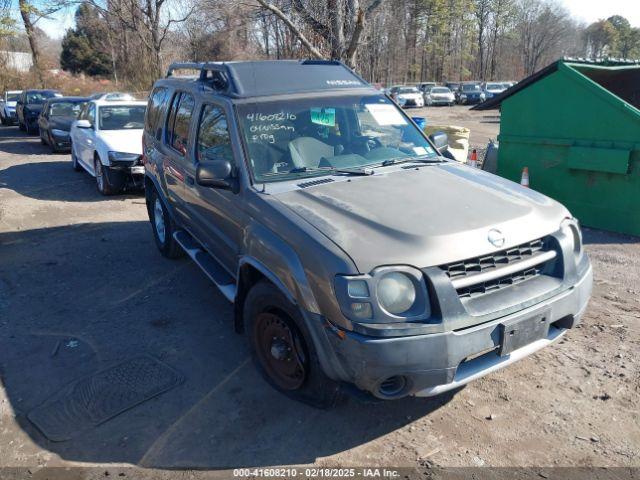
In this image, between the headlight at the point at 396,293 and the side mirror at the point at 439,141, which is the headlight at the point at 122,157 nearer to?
the side mirror at the point at 439,141

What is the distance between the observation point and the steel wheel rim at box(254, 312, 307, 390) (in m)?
3.34

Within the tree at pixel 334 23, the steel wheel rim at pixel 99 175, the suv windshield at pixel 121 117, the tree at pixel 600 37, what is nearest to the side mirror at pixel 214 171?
the steel wheel rim at pixel 99 175

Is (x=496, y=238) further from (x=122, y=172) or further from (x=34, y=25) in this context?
(x=34, y=25)

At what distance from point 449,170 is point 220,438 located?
2.47 metres

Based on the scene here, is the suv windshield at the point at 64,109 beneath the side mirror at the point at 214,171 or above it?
above

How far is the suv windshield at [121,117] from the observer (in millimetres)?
10766

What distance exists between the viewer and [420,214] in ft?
10.6

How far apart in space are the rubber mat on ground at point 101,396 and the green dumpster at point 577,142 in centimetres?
573

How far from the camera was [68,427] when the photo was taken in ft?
11.3

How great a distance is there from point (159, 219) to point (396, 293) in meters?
4.54

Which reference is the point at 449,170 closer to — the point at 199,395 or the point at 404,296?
the point at 404,296

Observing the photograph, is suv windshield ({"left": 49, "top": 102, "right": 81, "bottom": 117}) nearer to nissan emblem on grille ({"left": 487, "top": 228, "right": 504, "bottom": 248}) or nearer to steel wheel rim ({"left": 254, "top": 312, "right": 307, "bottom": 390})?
steel wheel rim ({"left": 254, "top": 312, "right": 307, "bottom": 390})

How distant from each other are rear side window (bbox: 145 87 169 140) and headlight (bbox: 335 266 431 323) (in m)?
3.96

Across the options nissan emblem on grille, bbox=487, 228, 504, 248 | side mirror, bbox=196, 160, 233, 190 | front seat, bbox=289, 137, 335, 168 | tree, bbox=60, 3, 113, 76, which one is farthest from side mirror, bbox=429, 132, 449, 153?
tree, bbox=60, 3, 113, 76
